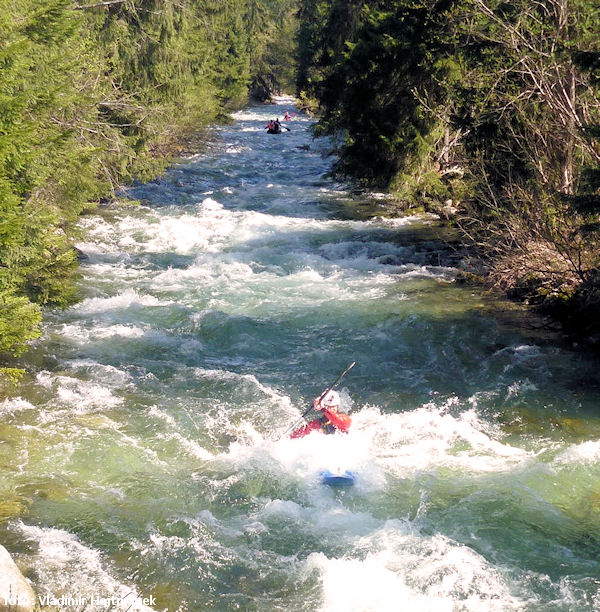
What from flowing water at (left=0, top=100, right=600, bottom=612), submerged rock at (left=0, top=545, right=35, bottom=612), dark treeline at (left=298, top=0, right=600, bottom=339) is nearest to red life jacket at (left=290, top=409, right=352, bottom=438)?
flowing water at (left=0, top=100, right=600, bottom=612)

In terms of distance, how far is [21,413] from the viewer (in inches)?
378

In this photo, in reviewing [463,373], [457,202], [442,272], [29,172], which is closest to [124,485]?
[29,172]

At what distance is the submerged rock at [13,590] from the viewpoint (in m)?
5.68

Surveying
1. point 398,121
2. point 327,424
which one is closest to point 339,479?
point 327,424

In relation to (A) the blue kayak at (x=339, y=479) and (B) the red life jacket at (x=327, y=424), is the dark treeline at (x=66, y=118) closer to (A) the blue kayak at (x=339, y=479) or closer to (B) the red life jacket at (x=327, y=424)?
(B) the red life jacket at (x=327, y=424)

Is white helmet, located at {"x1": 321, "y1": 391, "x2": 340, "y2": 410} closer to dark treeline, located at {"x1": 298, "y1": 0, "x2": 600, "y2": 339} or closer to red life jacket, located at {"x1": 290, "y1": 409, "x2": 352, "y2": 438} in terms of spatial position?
red life jacket, located at {"x1": 290, "y1": 409, "x2": 352, "y2": 438}

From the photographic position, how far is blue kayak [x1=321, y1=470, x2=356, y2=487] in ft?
27.8

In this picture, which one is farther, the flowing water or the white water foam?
the flowing water

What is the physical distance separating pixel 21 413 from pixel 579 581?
7.42 metres

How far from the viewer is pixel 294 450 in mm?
9297

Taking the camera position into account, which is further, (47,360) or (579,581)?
(47,360)

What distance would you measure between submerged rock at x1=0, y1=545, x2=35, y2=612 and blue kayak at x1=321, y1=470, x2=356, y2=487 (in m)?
3.72

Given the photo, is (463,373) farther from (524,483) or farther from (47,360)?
(47,360)

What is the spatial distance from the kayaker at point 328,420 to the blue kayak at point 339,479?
2.82 feet
